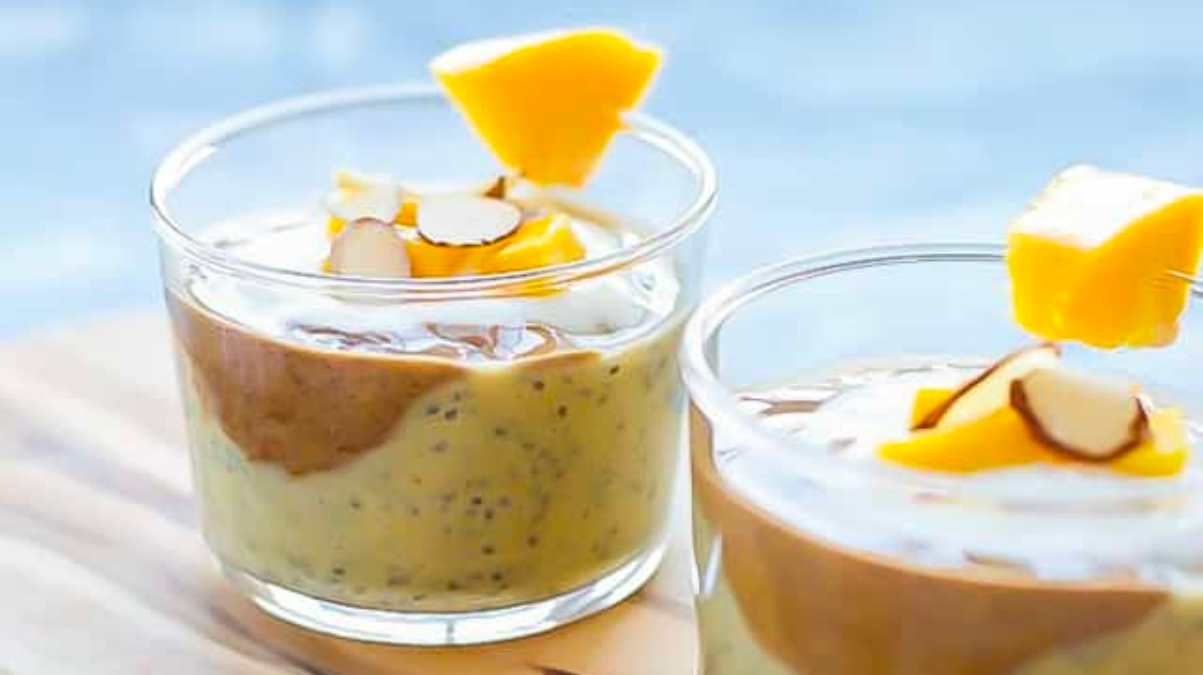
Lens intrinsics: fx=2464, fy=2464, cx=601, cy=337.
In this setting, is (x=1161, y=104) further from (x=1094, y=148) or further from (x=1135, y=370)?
(x=1135, y=370)

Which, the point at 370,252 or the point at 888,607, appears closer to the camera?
the point at 888,607

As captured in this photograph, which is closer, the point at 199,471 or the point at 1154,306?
the point at 1154,306

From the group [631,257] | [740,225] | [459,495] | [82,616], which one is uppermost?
[631,257]

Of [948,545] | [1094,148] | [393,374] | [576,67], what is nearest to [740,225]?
[1094,148]

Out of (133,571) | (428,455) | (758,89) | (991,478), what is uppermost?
(991,478)

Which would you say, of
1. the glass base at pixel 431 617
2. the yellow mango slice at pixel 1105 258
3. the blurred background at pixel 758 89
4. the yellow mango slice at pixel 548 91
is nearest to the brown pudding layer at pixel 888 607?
the yellow mango slice at pixel 1105 258

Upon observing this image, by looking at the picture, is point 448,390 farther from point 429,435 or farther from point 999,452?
point 999,452

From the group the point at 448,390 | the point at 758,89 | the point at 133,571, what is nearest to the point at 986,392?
the point at 448,390
